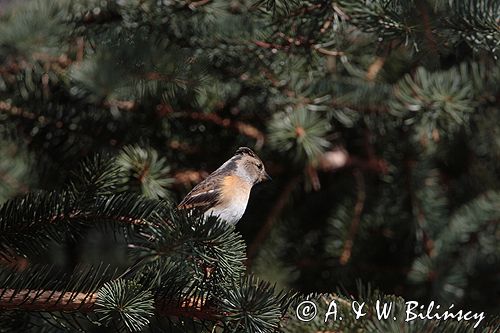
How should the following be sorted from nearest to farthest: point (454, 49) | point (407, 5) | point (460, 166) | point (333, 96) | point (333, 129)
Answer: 1. point (407, 5)
2. point (454, 49)
3. point (333, 96)
4. point (333, 129)
5. point (460, 166)

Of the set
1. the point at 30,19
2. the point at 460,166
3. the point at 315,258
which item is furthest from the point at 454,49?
the point at 30,19

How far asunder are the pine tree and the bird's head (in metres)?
0.07

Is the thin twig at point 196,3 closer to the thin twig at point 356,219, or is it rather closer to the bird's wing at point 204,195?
the bird's wing at point 204,195

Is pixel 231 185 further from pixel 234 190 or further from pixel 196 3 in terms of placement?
pixel 196 3

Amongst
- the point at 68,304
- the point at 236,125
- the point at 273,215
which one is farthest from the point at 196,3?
the point at 68,304

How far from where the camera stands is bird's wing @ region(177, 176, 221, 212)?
1845mm

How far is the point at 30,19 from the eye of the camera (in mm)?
2066

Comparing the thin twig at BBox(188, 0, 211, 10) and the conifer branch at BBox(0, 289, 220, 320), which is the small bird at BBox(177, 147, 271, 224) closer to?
the thin twig at BBox(188, 0, 211, 10)

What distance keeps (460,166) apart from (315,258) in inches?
21.3

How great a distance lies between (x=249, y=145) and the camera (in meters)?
2.05

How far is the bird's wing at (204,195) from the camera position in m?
1.84

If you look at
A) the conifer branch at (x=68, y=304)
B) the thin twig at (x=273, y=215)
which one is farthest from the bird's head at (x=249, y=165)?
the conifer branch at (x=68, y=304)

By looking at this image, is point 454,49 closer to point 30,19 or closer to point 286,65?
point 286,65

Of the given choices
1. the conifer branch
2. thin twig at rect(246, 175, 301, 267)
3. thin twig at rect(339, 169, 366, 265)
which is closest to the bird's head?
thin twig at rect(246, 175, 301, 267)
